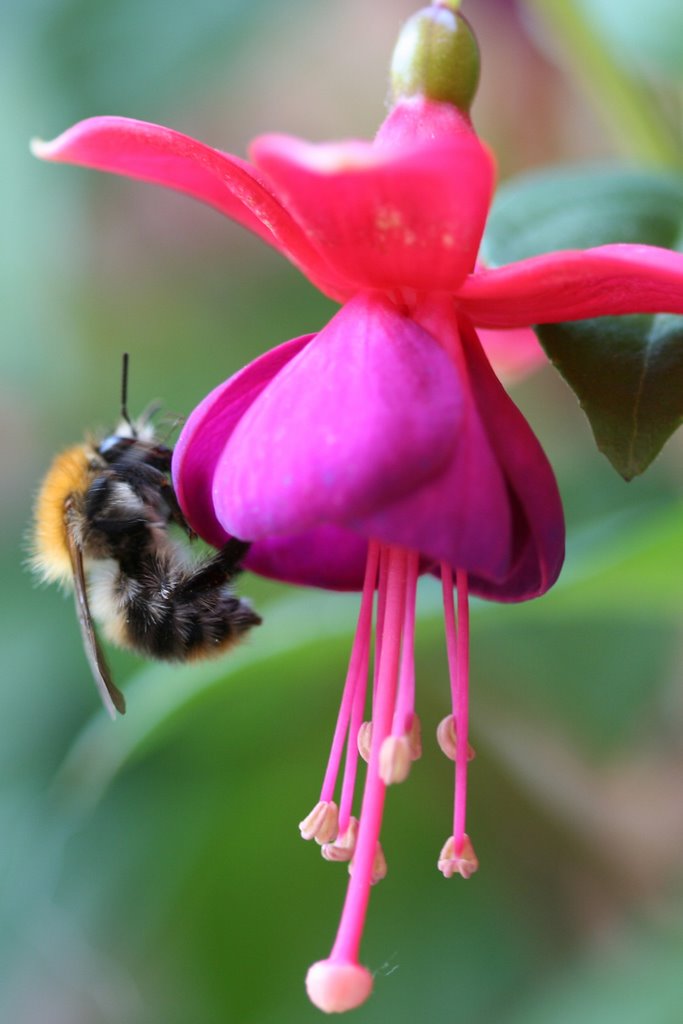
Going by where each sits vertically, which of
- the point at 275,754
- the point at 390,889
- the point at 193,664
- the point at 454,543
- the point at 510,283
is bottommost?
the point at 390,889

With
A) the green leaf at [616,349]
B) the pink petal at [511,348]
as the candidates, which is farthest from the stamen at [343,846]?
the pink petal at [511,348]

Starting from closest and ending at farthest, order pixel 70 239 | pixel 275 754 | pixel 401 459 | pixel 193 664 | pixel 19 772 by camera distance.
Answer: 1. pixel 401 459
2. pixel 193 664
3. pixel 275 754
4. pixel 19 772
5. pixel 70 239

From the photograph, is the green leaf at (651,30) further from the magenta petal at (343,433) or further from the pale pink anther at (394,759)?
the pale pink anther at (394,759)

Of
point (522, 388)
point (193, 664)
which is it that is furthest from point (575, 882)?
point (193, 664)

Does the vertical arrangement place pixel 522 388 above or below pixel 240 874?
above

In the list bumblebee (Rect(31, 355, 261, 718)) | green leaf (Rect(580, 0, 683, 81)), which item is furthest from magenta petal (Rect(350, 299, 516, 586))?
green leaf (Rect(580, 0, 683, 81))

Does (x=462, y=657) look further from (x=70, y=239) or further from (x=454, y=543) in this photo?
(x=70, y=239)

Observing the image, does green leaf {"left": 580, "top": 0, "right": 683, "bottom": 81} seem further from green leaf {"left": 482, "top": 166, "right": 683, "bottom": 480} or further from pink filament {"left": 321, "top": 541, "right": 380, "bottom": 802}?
pink filament {"left": 321, "top": 541, "right": 380, "bottom": 802}

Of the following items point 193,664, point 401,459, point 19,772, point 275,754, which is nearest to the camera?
point 401,459
